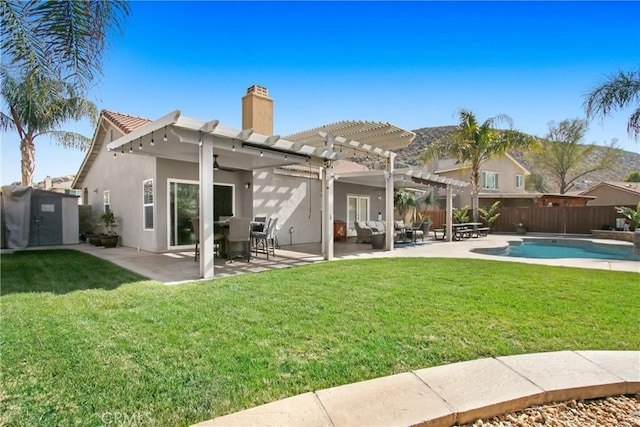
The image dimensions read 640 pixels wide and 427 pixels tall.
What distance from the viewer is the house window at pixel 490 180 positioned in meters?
32.4

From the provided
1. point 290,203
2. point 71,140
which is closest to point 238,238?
point 290,203

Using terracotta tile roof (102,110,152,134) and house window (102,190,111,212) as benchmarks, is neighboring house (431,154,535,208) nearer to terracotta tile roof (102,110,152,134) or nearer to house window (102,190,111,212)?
terracotta tile roof (102,110,152,134)

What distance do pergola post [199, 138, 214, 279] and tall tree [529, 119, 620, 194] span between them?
40.5 metres

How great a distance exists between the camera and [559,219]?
2181 cm

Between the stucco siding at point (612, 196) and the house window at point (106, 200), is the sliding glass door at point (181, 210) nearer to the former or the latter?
the house window at point (106, 200)

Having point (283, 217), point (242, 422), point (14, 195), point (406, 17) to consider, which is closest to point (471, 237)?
point (283, 217)

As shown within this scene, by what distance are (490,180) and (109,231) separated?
3294 cm

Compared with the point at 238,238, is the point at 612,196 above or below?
above

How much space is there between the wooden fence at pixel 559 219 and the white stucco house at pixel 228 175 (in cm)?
1078

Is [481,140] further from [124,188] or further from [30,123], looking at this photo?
[30,123]

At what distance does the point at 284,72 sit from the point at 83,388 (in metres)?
13.1

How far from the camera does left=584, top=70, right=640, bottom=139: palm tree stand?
12.8m

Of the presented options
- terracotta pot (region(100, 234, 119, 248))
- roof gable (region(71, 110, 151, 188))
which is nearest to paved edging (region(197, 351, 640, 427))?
roof gable (region(71, 110, 151, 188))

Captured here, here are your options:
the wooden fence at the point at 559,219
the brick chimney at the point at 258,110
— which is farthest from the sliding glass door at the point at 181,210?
the wooden fence at the point at 559,219
